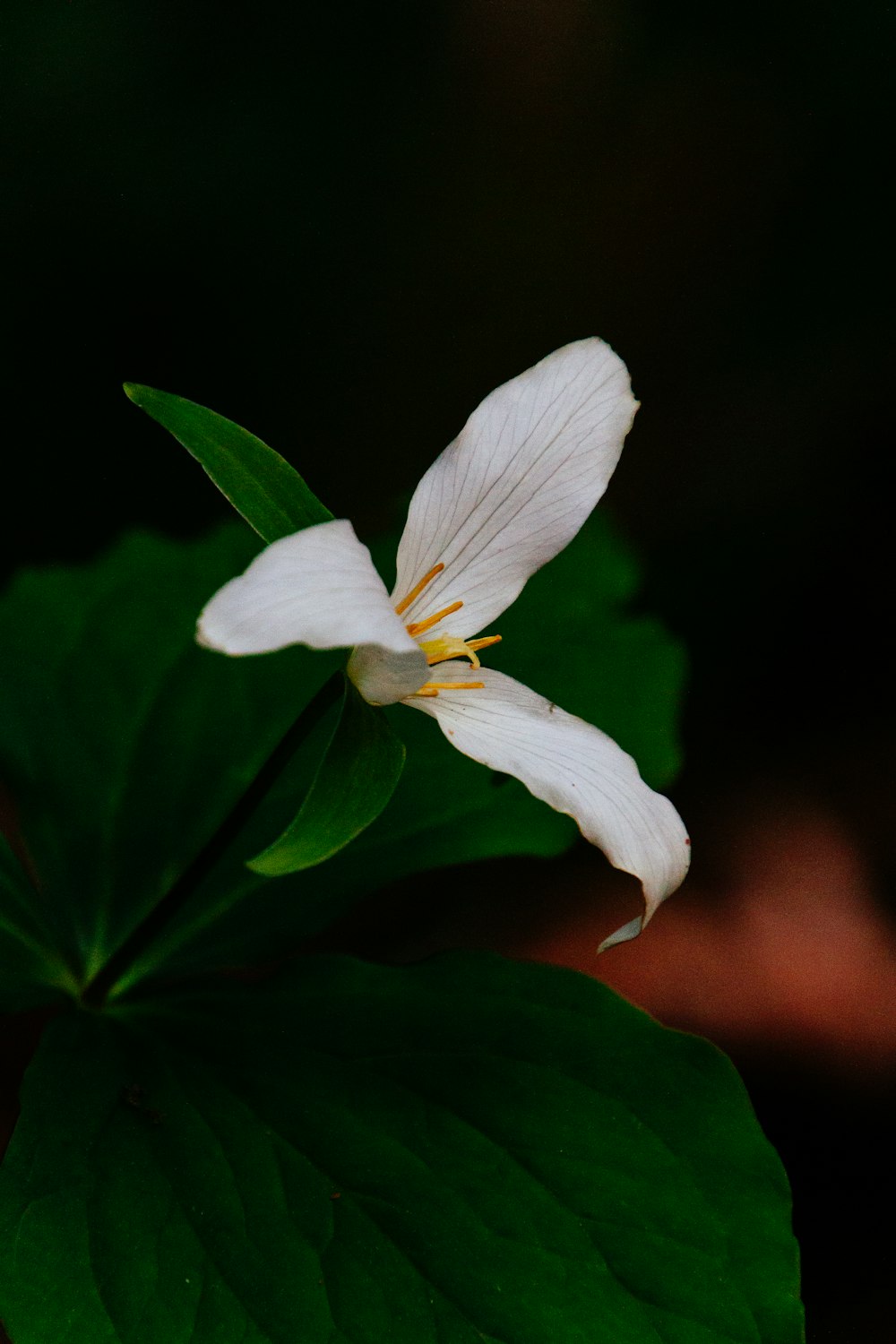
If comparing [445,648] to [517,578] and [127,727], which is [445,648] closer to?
[517,578]

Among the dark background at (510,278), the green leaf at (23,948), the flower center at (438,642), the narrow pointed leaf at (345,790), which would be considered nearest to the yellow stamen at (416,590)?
the flower center at (438,642)

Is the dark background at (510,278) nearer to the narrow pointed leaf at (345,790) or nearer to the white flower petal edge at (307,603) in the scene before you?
the narrow pointed leaf at (345,790)

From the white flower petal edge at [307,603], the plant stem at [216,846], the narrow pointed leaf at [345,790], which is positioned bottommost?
the plant stem at [216,846]

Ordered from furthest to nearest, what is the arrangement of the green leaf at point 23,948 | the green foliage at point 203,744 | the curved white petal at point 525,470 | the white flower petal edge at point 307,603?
the green foliage at point 203,744
the green leaf at point 23,948
the curved white petal at point 525,470
the white flower petal edge at point 307,603

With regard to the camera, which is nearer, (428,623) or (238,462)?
(238,462)

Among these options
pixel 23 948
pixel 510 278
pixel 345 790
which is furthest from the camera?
pixel 510 278

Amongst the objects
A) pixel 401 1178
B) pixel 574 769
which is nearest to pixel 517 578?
pixel 574 769

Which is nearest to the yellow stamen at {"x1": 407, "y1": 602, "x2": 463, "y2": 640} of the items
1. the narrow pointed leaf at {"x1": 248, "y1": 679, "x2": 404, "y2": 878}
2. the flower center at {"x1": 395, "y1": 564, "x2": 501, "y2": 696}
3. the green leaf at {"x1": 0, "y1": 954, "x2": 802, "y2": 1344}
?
the flower center at {"x1": 395, "y1": 564, "x2": 501, "y2": 696}
